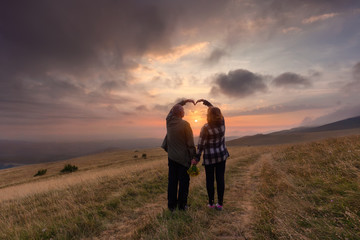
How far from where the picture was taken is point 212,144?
4.97m

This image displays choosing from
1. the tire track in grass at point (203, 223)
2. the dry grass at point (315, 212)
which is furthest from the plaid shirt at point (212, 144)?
the dry grass at point (315, 212)

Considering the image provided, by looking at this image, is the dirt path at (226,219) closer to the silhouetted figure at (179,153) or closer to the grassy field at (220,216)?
the grassy field at (220,216)

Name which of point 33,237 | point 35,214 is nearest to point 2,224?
point 35,214

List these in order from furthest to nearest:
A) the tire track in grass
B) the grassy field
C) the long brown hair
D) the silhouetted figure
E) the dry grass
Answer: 1. the silhouetted figure
2. the long brown hair
3. the tire track in grass
4. the grassy field
5. the dry grass

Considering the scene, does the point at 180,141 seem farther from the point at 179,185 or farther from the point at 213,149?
the point at 179,185

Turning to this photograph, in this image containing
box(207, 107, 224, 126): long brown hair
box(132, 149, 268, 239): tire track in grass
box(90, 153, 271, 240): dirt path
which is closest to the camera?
box(132, 149, 268, 239): tire track in grass

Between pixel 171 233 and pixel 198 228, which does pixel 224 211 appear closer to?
pixel 198 228

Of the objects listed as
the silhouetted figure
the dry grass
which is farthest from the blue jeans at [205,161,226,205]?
the dry grass

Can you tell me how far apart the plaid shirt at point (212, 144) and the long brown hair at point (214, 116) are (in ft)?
0.45

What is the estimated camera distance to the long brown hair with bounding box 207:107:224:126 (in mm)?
4816

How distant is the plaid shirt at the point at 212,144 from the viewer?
4918 mm

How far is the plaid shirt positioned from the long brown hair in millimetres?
137

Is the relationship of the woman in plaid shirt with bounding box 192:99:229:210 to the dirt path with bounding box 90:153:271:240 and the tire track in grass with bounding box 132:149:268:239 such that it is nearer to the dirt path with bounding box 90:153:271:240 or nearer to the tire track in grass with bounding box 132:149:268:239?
A: the tire track in grass with bounding box 132:149:268:239

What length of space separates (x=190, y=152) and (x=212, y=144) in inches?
27.2
